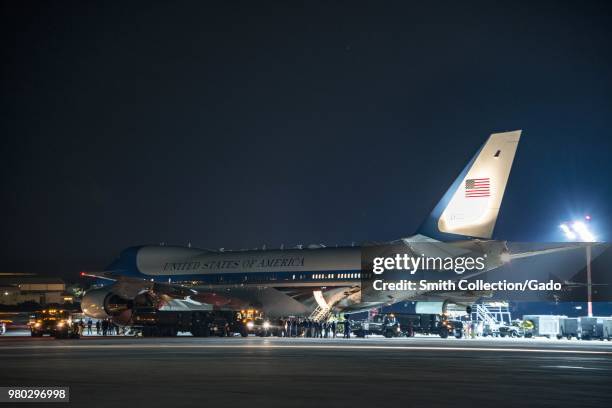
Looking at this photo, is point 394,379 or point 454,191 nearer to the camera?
point 394,379

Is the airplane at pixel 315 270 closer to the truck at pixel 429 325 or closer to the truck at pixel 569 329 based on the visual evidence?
the truck at pixel 429 325

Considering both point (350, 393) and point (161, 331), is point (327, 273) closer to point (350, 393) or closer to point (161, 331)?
point (161, 331)

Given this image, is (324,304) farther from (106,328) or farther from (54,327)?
(54,327)

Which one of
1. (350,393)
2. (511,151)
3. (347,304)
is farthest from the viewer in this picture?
(347,304)

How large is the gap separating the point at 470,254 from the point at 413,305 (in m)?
12.0

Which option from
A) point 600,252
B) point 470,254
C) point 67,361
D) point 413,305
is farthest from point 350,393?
point 600,252

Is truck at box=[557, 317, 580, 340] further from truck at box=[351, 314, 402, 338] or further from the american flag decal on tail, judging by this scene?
the american flag decal on tail

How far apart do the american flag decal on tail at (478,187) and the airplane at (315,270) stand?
6 centimetres

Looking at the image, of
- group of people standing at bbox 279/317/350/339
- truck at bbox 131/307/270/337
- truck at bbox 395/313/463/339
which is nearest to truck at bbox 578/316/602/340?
truck at bbox 395/313/463/339

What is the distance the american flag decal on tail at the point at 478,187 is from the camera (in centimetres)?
5425

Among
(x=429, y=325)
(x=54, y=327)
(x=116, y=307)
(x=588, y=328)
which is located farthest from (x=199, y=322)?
(x=588, y=328)

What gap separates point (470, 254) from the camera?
178ft

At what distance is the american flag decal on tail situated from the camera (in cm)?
5425

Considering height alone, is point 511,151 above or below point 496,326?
above
